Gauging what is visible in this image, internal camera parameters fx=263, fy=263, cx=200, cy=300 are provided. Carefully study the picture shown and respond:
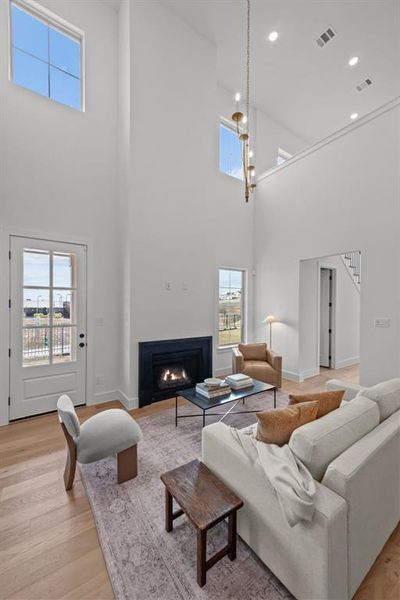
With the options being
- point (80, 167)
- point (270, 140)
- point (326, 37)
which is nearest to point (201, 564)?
point (80, 167)

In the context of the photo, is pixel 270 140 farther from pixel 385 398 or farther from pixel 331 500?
pixel 331 500

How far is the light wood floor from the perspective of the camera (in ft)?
4.69

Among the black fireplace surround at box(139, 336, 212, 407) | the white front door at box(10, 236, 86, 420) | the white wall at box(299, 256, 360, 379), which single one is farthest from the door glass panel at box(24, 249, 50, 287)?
the white wall at box(299, 256, 360, 379)

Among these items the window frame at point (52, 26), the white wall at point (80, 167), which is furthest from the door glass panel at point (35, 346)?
the window frame at point (52, 26)

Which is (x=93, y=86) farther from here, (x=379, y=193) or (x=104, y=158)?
(x=379, y=193)

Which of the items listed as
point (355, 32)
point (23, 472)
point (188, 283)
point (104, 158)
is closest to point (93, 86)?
point (104, 158)

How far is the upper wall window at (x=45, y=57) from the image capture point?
349 cm

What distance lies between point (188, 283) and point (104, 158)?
2.32 metres

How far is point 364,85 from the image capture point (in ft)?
18.3

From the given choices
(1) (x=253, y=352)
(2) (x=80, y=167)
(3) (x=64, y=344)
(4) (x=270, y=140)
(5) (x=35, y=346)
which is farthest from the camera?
(4) (x=270, y=140)

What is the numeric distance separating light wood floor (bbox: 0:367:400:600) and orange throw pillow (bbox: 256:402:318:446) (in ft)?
2.75

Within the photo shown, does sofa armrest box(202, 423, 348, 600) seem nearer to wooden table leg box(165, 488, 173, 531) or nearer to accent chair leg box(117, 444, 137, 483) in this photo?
wooden table leg box(165, 488, 173, 531)

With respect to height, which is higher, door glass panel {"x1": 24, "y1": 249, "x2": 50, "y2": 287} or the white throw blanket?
door glass panel {"x1": 24, "y1": 249, "x2": 50, "y2": 287}

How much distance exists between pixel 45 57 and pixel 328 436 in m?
5.56
